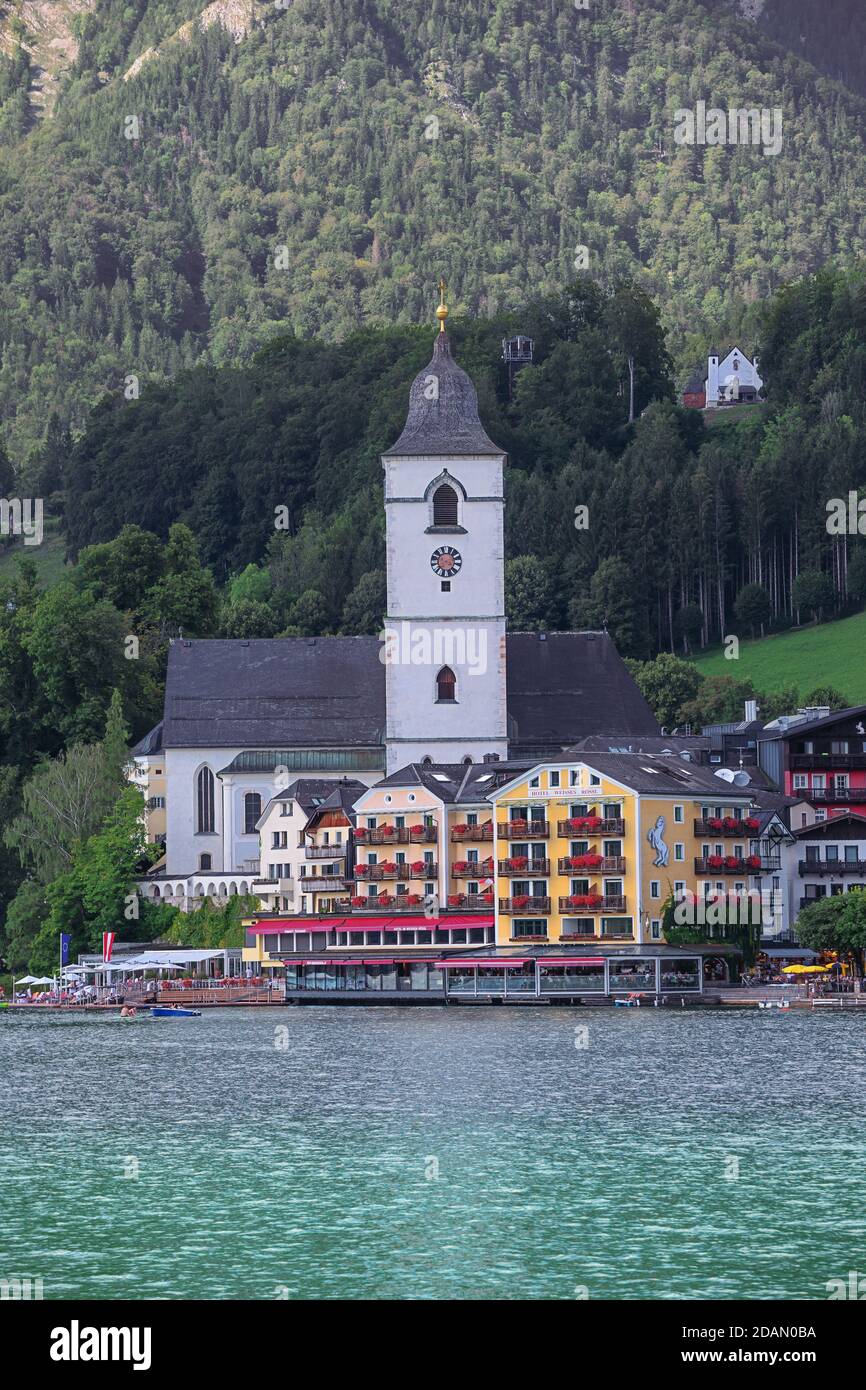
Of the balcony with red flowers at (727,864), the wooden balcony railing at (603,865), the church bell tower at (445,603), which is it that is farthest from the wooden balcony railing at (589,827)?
the church bell tower at (445,603)

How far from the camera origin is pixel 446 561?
12912 cm

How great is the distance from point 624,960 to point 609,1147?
170ft

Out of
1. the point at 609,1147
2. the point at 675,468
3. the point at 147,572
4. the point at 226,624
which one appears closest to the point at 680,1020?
the point at 609,1147

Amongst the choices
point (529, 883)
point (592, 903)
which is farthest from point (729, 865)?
point (529, 883)

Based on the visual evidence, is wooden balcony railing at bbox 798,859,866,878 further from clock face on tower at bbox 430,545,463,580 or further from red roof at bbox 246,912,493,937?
clock face on tower at bbox 430,545,463,580

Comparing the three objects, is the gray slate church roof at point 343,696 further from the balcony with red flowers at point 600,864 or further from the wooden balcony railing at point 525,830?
the balcony with red flowers at point 600,864

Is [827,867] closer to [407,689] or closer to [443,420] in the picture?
[407,689]

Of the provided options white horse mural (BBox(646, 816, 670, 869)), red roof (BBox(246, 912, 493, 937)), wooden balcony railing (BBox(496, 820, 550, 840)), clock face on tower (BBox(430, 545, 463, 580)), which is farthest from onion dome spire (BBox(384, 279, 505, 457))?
white horse mural (BBox(646, 816, 670, 869))

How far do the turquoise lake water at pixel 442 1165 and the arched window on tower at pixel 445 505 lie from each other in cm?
4297

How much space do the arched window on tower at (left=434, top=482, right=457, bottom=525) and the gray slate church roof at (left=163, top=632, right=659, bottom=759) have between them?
7750 mm

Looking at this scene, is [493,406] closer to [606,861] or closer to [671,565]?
[671,565]

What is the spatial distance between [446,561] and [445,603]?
6.04 feet

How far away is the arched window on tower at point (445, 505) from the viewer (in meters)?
130

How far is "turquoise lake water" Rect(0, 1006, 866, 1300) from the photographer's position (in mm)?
43656
